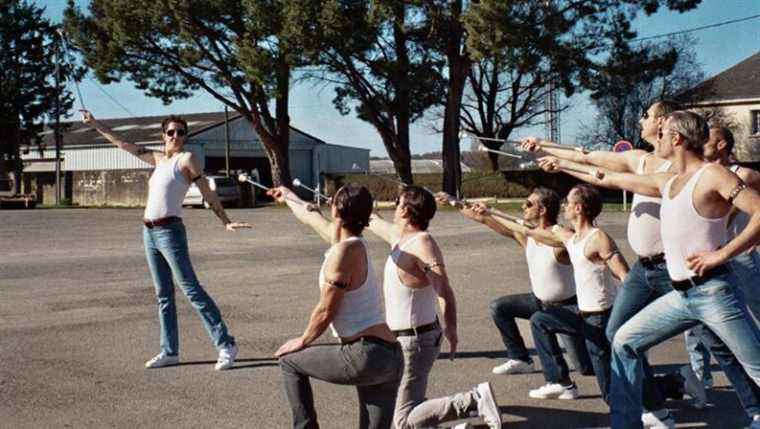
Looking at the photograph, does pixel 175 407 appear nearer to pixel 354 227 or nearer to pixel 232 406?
pixel 232 406

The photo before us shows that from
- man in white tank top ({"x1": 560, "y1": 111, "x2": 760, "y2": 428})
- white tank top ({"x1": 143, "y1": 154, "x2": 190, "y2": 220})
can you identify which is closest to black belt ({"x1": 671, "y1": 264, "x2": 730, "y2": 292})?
man in white tank top ({"x1": 560, "y1": 111, "x2": 760, "y2": 428})

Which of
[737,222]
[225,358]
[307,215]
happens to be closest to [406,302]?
[307,215]

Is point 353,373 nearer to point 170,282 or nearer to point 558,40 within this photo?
point 170,282

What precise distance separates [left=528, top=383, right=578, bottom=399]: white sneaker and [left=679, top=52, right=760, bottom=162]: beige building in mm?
49412

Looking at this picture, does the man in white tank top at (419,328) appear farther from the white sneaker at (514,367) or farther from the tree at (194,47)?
the tree at (194,47)

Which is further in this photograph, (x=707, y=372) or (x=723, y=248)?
(x=707, y=372)

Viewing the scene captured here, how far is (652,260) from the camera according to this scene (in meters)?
5.66

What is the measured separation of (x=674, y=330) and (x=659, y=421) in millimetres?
956

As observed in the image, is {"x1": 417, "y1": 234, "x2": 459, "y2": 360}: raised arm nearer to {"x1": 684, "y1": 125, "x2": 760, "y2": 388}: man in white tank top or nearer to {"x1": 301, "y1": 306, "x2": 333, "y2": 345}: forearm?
{"x1": 301, "y1": 306, "x2": 333, "y2": 345}: forearm

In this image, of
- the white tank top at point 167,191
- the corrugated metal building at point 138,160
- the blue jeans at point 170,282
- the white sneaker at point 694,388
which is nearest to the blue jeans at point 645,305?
the white sneaker at point 694,388

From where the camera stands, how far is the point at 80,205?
183ft

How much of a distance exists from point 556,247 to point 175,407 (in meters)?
2.79

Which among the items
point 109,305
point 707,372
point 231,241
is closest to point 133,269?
point 109,305

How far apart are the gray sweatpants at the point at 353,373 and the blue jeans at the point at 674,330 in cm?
126
